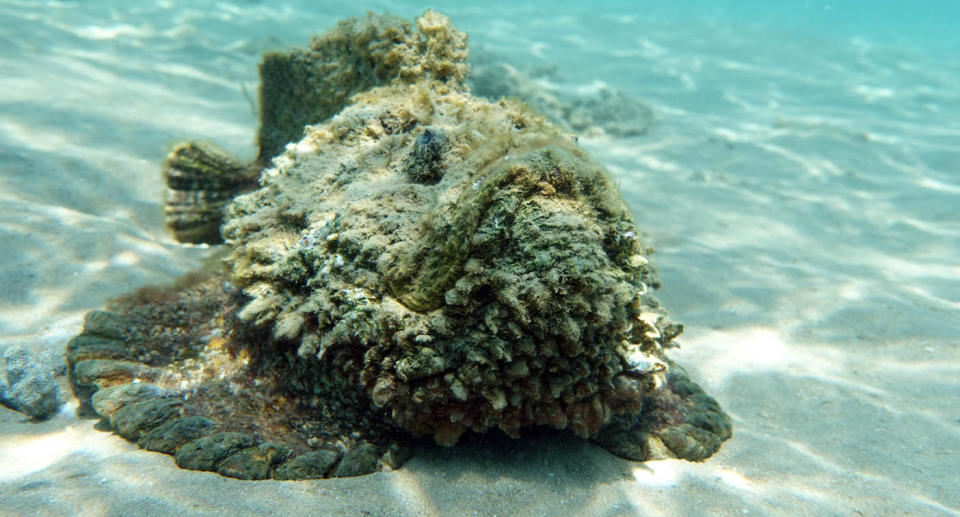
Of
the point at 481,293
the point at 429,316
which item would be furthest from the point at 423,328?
the point at 481,293

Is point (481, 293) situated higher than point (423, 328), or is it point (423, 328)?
point (481, 293)

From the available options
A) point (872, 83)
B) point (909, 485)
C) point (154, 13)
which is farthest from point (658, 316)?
point (872, 83)

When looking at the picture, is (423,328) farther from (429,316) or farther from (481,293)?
(481,293)

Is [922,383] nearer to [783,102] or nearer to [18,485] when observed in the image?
[18,485]
